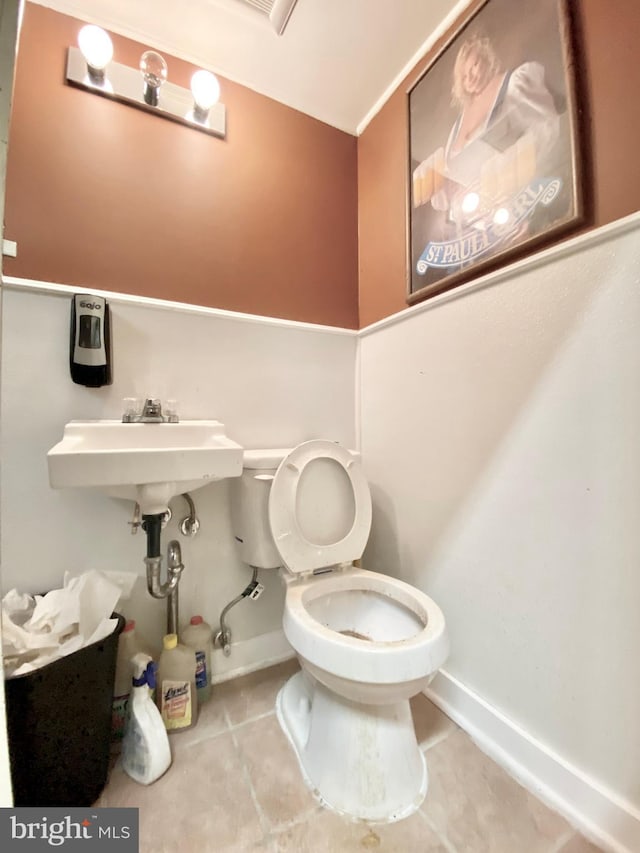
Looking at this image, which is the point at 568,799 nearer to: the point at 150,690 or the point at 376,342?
the point at 150,690

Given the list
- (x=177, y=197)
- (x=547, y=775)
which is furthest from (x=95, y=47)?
(x=547, y=775)

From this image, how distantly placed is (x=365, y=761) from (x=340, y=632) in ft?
1.07

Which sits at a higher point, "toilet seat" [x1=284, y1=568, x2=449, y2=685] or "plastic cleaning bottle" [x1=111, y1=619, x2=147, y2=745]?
"toilet seat" [x1=284, y1=568, x2=449, y2=685]

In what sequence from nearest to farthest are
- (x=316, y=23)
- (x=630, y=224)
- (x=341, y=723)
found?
(x=630, y=224), (x=341, y=723), (x=316, y=23)

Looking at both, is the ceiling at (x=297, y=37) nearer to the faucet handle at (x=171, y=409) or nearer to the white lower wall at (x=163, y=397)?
the white lower wall at (x=163, y=397)

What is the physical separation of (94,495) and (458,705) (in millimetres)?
1254

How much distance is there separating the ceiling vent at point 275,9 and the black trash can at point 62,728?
1.87 meters

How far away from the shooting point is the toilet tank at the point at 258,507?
1.14 m

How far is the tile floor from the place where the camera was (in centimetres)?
75

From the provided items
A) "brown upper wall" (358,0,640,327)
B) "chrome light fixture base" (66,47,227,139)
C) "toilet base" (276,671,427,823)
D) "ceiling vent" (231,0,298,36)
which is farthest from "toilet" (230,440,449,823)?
"ceiling vent" (231,0,298,36)

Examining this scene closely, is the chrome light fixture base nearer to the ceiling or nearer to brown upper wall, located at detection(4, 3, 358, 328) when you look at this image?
brown upper wall, located at detection(4, 3, 358, 328)

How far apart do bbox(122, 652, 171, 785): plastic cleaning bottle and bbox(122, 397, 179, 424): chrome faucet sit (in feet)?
2.16

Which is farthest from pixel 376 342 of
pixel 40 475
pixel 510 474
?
pixel 40 475

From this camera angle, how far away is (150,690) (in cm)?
98
